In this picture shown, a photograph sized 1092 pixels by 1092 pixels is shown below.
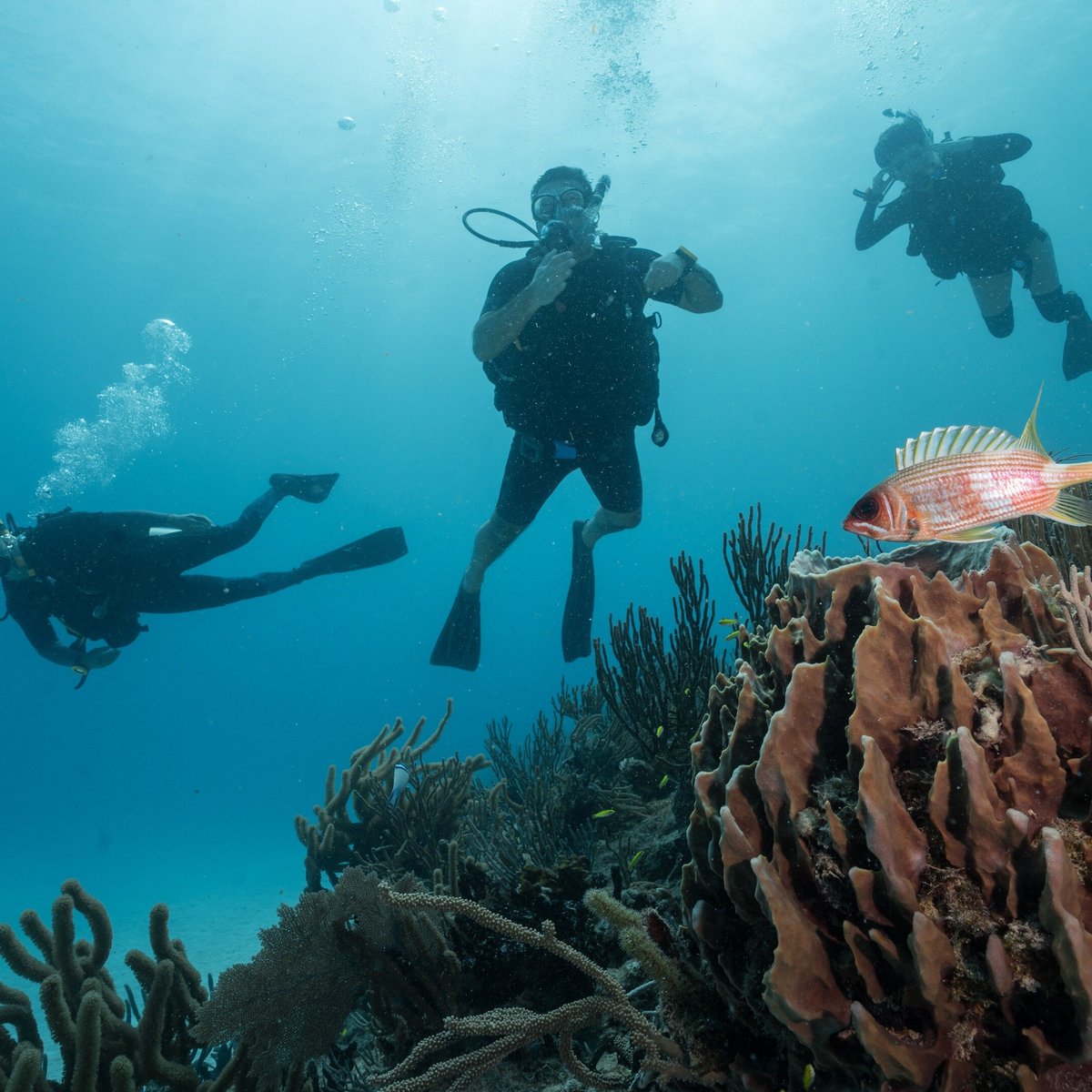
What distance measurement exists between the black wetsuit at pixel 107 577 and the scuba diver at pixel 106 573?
0.04ft

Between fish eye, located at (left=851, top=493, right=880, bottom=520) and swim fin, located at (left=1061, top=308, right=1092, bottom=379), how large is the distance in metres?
13.7

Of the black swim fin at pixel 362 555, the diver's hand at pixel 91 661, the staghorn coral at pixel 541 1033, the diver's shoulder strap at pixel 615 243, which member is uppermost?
the black swim fin at pixel 362 555

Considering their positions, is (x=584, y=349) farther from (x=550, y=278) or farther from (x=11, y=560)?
(x=11, y=560)

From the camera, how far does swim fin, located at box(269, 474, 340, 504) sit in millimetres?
11852

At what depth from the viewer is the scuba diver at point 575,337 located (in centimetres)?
690

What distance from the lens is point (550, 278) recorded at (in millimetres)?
6656

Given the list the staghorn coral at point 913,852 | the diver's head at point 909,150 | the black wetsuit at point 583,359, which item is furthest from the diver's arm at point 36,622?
the diver's head at point 909,150

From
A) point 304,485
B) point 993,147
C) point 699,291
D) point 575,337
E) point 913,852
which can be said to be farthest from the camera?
point 304,485

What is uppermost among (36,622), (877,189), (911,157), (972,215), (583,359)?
(911,157)

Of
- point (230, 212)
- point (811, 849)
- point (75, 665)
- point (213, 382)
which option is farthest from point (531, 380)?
point (213, 382)

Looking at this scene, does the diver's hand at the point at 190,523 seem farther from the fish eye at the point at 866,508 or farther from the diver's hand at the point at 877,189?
the diver's hand at the point at 877,189

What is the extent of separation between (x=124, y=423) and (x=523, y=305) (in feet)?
403

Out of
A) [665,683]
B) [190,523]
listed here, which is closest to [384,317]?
[190,523]

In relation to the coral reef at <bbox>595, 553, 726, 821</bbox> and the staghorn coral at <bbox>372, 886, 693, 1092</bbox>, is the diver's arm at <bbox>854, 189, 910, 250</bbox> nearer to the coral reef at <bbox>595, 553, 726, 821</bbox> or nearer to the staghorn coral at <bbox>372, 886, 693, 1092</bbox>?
the coral reef at <bbox>595, 553, 726, 821</bbox>
